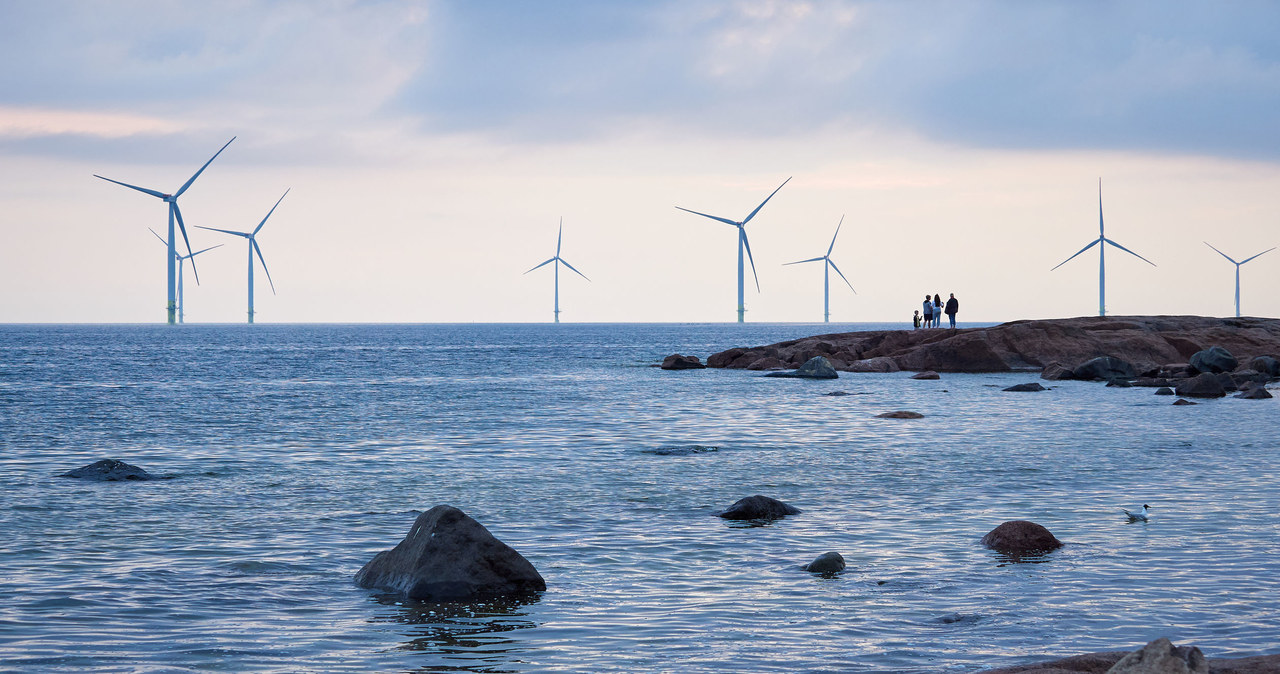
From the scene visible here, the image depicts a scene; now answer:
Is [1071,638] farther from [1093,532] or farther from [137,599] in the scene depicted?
[137,599]

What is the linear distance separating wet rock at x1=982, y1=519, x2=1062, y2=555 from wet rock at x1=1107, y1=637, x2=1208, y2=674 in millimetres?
8617

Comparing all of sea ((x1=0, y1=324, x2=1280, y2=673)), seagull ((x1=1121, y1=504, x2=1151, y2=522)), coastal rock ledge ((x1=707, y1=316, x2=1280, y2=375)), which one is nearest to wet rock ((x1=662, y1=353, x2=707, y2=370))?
coastal rock ledge ((x1=707, y1=316, x2=1280, y2=375))

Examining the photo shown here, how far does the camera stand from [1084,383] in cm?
5869

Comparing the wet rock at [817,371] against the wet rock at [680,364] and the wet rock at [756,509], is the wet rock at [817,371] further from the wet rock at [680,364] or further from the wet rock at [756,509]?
the wet rock at [756,509]

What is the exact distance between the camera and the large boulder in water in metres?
13.3

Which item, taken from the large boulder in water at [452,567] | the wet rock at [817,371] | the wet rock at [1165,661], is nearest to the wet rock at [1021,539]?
the large boulder in water at [452,567]

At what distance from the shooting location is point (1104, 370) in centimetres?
5997

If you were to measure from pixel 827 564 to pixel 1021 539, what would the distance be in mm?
3090

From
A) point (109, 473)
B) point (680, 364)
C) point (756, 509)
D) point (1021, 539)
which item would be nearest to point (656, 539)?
point (756, 509)

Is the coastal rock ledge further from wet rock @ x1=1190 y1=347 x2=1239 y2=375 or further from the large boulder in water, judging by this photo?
the large boulder in water

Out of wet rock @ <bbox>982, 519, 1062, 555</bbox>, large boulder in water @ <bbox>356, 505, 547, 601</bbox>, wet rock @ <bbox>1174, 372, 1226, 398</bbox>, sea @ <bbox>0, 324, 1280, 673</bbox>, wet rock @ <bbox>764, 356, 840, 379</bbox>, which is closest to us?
sea @ <bbox>0, 324, 1280, 673</bbox>

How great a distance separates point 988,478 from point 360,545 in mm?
13270

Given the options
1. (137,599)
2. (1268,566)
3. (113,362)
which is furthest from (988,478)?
(113,362)

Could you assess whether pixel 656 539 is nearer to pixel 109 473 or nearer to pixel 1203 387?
pixel 109 473
